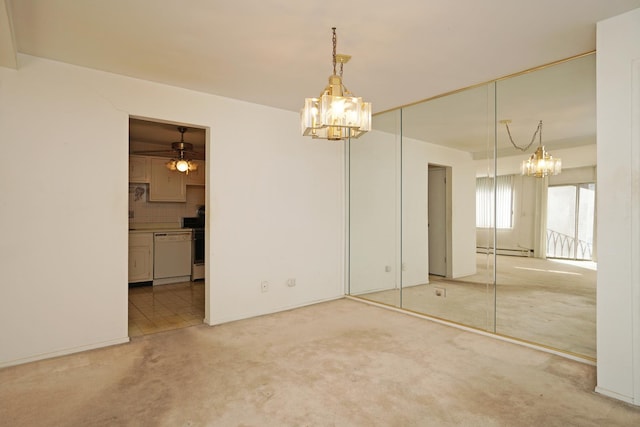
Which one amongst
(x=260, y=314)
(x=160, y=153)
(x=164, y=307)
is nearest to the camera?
(x=260, y=314)

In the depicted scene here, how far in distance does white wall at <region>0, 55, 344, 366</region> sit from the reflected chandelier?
2669 millimetres

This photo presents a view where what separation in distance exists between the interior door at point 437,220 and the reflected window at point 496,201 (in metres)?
0.48

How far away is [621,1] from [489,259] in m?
2.25

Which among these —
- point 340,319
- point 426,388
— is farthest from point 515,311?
point 340,319

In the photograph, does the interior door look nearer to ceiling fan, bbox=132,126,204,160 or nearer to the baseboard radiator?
the baseboard radiator

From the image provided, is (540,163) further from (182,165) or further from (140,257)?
(140,257)

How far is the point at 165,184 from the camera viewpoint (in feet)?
21.1

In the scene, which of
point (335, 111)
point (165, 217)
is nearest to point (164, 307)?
point (165, 217)

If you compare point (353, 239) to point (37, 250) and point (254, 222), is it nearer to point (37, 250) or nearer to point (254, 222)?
point (254, 222)

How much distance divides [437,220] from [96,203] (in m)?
3.60

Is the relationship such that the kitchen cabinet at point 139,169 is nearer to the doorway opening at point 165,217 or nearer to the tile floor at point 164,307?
the doorway opening at point 165,217

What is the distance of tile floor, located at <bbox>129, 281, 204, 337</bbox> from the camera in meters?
3.74

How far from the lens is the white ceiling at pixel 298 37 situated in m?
2.23

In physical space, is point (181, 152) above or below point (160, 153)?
below
